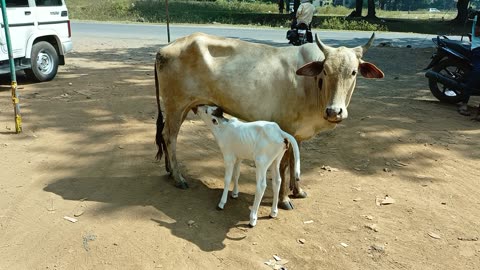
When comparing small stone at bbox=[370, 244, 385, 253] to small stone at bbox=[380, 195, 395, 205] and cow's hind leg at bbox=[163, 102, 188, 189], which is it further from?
cow's hind leg at bbox=[163, 102, 188, 189]

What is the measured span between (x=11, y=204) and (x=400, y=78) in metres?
9.18

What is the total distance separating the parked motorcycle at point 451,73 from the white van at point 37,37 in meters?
8.10

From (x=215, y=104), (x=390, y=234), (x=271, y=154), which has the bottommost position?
(x=390, y=234)

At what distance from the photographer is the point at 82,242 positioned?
394 centimetres

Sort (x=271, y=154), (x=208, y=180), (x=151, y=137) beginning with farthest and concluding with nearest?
1. (x=151, y=137)
2. (x=208, y=180)
3. (x=271, y=154)

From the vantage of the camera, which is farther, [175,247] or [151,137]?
[151,137]

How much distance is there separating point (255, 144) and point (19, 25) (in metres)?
7.44

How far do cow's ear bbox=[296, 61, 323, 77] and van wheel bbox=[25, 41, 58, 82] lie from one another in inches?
300

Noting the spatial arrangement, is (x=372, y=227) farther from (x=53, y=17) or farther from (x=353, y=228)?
(x=53, y=17)

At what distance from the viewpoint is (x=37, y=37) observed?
9.88 metres

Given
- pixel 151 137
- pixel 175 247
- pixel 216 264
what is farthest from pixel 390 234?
pixel 151 137

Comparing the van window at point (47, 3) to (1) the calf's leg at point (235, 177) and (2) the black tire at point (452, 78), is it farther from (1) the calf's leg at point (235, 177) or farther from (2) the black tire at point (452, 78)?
(2) the black tire at point (452, 78)

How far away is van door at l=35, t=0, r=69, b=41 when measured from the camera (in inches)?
388

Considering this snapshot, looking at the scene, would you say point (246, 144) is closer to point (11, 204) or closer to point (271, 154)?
point (271, 154)
